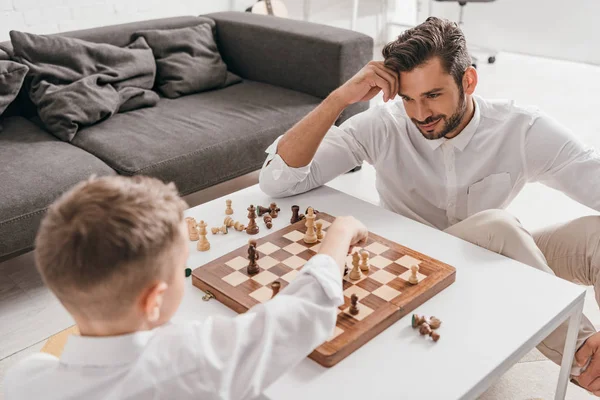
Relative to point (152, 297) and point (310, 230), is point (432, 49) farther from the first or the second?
point (152, 297)

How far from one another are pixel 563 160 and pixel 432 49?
461 millimetres

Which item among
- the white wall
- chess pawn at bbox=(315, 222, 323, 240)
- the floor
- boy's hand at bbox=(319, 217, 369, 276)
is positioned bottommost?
the floor

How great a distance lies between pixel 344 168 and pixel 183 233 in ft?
3.26

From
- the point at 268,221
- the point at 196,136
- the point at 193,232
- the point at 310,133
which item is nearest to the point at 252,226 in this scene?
the point at 268,221

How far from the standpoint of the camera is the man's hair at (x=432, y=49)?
1585 millimetres

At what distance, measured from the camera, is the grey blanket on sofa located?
99.0 inches

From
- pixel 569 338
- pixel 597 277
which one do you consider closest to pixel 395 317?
pixel 569 338

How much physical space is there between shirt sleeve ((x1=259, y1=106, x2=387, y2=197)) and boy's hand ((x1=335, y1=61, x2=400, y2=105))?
104mm

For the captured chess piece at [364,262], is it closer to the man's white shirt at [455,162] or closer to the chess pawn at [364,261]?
the chess pawn at [364,261]

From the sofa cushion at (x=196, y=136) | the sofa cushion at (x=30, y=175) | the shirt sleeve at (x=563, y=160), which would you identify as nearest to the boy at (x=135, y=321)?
the shirt sleeve at (x=563, y=160)

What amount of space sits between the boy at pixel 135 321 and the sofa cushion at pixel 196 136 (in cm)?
147

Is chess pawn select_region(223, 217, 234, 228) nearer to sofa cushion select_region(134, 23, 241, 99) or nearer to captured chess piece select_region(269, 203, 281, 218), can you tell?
captured chess piece select_region(269, 203, 281, 218)

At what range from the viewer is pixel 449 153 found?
5.63 feet

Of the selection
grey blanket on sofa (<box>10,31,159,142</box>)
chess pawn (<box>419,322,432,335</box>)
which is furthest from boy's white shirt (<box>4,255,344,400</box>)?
grey blanket on sofa (<box>10,31,159,142</box>)
